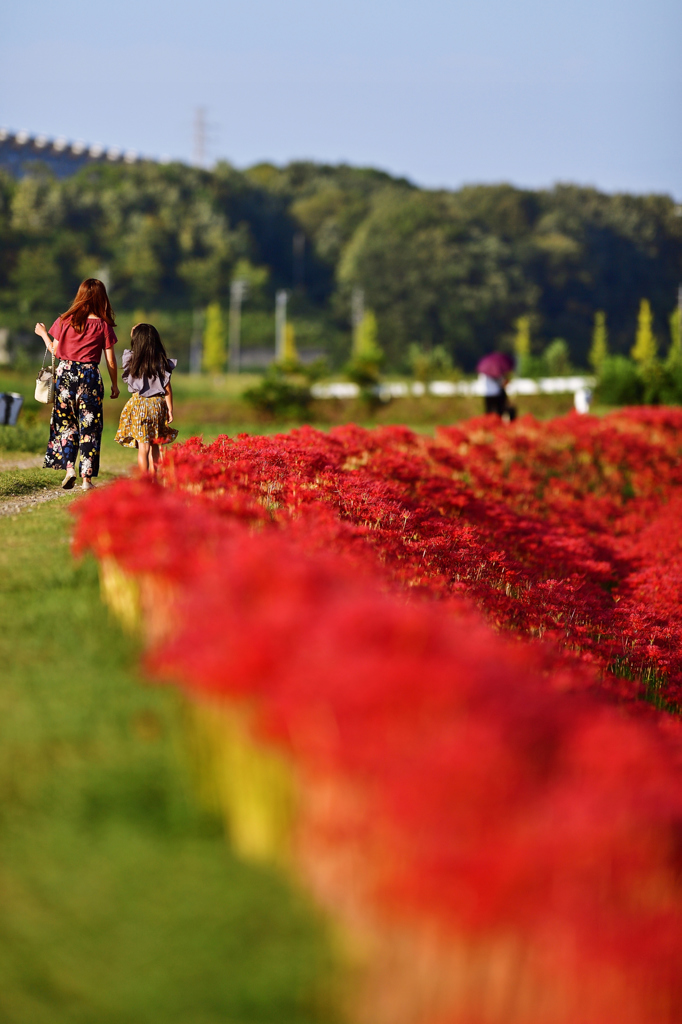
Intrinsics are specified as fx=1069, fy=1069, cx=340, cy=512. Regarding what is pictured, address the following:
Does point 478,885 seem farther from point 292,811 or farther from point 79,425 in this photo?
point 79,425

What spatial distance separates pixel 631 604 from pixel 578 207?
80910mm

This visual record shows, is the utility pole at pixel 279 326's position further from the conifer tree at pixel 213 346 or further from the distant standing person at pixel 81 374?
the distant standing person at pixel 81 374

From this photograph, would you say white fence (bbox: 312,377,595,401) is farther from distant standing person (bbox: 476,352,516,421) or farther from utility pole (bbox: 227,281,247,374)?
utility pole (bbox: 227,281,247,374)

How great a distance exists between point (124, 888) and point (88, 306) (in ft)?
21.6

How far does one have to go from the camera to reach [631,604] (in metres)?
10.3

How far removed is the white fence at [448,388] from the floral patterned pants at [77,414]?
650 inches

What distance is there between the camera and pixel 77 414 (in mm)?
9359

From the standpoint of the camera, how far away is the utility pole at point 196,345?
208 feet

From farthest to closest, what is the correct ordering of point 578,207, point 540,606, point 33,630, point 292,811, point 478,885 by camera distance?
point 578,207 → point 540,606 → point 33,630 → point 292,811 → point 478,885

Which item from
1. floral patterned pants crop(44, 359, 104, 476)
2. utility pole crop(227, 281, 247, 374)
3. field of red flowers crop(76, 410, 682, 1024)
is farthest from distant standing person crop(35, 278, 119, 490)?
utility pole crop(227, 281, 247, 374)

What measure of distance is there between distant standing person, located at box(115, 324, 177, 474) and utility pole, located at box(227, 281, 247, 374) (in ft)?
179

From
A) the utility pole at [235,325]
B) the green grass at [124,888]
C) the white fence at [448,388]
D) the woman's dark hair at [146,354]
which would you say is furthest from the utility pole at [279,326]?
the green grass at [124,888]

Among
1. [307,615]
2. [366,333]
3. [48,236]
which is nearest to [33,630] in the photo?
[307,615]

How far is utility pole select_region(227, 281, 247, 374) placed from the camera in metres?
64.5
